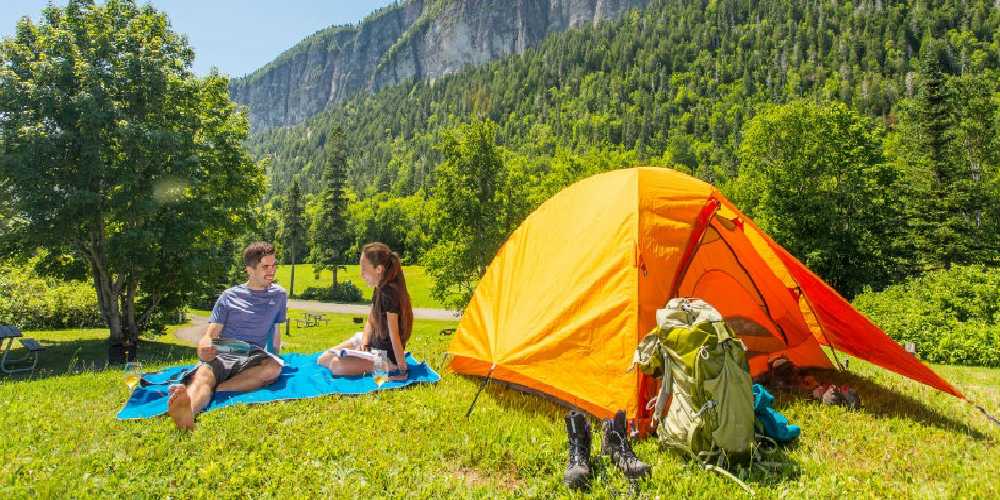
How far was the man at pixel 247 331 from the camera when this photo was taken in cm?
593

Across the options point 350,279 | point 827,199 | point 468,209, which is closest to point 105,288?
point 468,209

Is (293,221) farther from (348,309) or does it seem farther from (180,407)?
(180,407)

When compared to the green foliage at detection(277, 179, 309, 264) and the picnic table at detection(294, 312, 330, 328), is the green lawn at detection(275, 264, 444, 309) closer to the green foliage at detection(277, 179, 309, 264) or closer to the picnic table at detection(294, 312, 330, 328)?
the green foliage at detection(277, 179, 309, 264)

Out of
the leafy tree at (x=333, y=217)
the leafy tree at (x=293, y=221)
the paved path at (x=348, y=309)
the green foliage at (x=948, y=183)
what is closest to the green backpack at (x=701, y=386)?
the green foliage at (x=948, y=183)

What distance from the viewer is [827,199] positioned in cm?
2850

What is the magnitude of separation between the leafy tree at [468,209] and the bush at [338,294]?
32.2 meters

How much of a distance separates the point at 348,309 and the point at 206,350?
1696 inches

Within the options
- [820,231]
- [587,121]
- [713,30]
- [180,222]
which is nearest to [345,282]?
[180,222]

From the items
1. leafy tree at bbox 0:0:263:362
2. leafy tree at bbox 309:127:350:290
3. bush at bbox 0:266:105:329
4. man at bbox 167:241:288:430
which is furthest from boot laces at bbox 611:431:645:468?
leafy tree at bbox 309:127:350:290

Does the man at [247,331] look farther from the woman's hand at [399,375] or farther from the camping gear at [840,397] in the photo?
the camping gear at [840,397]

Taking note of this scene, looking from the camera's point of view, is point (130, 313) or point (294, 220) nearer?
point (130, 313)

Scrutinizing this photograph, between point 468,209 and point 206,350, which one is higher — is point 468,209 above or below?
above

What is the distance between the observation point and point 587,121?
365 feet

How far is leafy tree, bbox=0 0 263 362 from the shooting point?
13.3 meters
